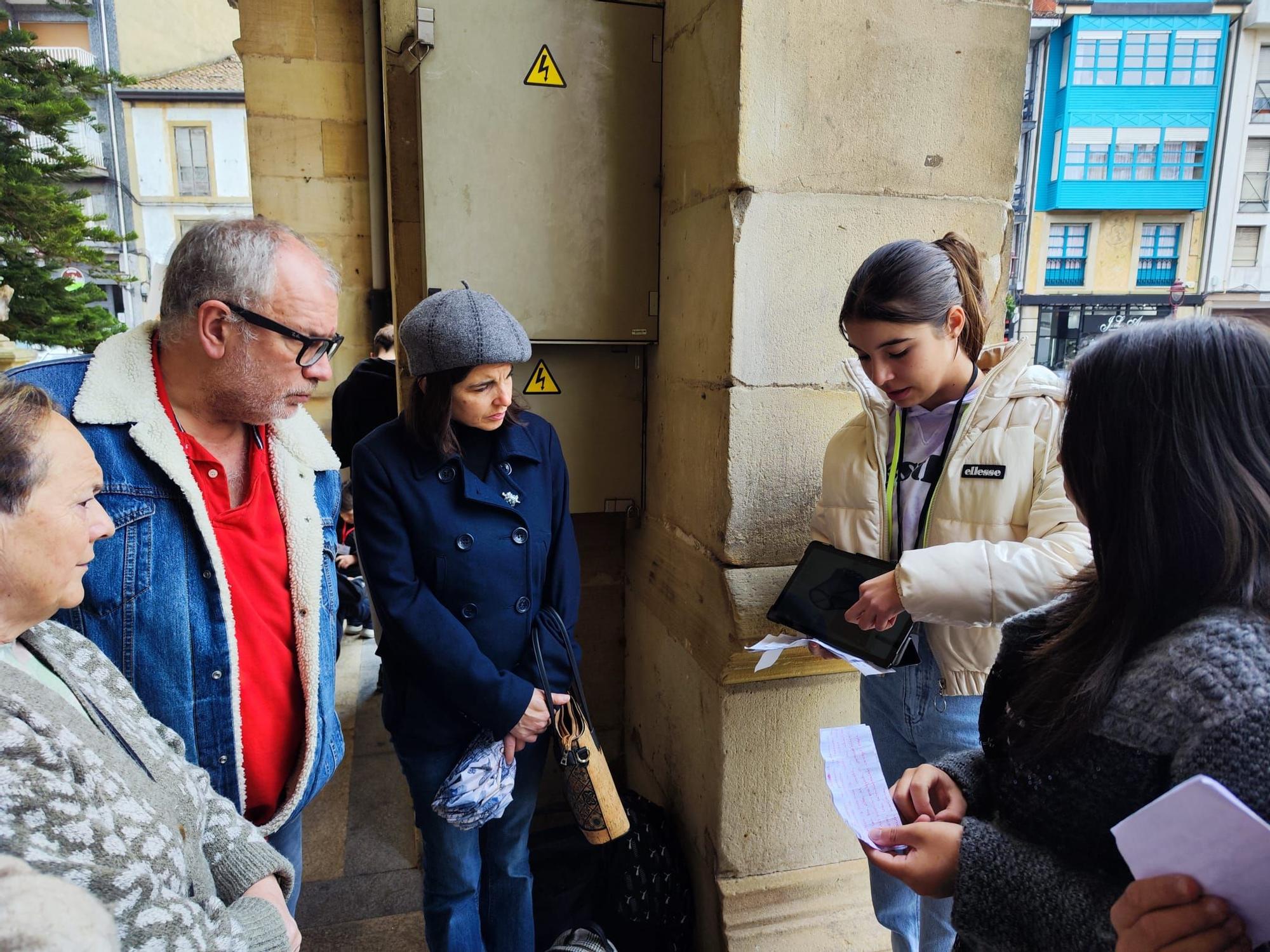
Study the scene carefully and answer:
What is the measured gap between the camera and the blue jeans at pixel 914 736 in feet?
5.34

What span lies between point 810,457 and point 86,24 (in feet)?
95.3

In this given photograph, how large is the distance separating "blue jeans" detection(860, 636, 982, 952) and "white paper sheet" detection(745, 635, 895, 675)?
0.07 m

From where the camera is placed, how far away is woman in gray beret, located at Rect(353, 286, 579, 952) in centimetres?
173

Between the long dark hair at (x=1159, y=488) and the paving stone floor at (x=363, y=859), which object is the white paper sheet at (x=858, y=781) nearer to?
the long dark hair at (x=1159, y=488)

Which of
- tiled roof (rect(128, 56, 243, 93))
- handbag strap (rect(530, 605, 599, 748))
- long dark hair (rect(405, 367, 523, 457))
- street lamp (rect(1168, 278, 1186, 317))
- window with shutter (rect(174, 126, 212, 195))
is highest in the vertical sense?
tiled roof (rect(128, 56, 243, 93))

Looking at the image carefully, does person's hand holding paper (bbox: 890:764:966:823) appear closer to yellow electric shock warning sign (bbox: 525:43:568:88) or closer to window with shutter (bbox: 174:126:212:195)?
yellow electric shock warning sign (bbox: 525:43:568:88)

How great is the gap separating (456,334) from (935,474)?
1137 mm

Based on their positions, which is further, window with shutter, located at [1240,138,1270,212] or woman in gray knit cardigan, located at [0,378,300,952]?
window with shutter, located at [1240,138,1270,212]

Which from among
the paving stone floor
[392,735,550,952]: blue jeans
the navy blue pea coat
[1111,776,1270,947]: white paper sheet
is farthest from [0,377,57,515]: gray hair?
the paving stone floor

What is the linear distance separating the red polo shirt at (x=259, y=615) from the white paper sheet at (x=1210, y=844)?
1.39 m

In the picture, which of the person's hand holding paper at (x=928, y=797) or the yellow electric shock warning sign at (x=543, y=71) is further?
the yellow electric shock warning sign at (x=543, y=71)

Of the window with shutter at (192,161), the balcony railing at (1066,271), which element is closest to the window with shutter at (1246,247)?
the balcony railing at (1066,271)

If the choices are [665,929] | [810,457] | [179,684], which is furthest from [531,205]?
[665,929]

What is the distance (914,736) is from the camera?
1.71 metres
